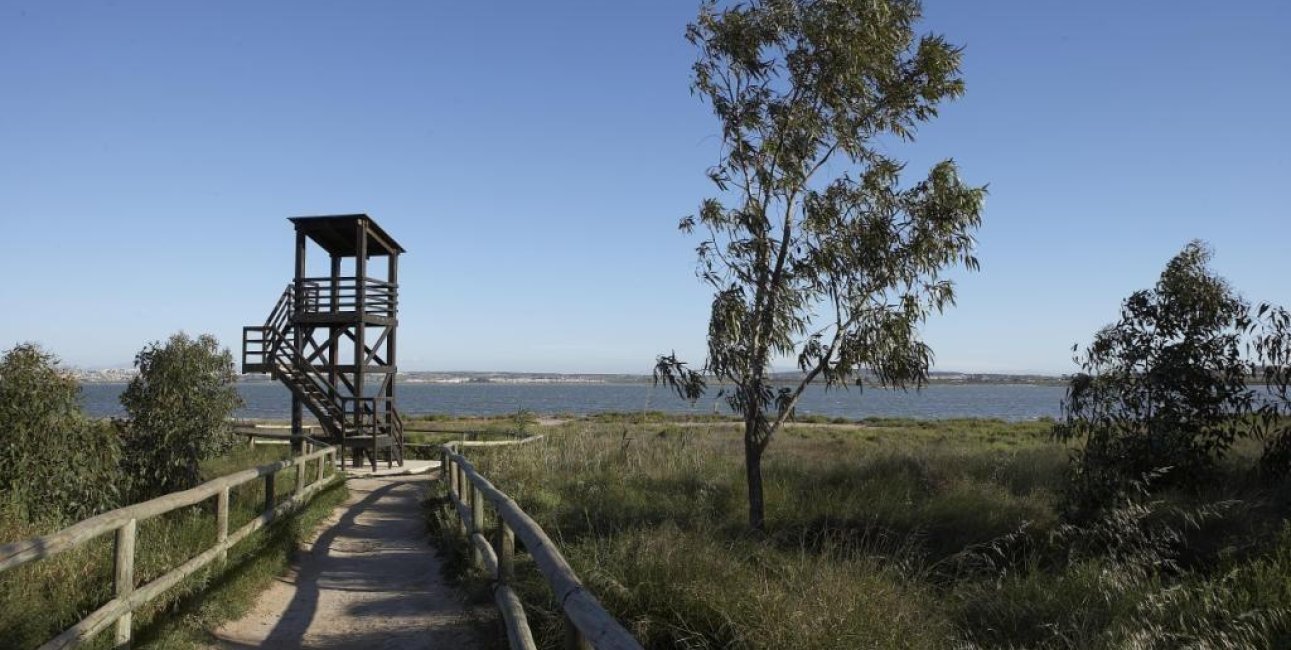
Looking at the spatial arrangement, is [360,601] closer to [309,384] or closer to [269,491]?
[269,491]

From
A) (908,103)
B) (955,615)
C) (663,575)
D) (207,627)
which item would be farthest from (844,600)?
(908,103)

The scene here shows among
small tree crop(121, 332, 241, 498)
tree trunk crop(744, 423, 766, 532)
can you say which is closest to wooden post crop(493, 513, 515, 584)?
tree trunk crop(744, 423, 766, 532)

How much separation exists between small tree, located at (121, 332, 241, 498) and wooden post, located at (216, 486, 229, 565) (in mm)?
5859

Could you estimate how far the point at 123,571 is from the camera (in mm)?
5352

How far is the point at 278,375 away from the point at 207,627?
709 inches

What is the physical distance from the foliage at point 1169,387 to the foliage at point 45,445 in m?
10.8

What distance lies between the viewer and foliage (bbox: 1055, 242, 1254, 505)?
10500 millimetres

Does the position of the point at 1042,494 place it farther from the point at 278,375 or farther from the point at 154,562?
the point at 278,375

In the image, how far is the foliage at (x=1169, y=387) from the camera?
10.5 meters

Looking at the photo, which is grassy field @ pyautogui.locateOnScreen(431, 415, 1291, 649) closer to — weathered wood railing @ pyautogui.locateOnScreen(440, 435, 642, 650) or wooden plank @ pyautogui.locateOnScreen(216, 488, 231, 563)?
weathered wood railing @ pyautogui.locateOnScreen(440, 435, 642, 650)

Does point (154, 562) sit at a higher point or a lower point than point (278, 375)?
lower

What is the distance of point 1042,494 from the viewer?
12.3 metres

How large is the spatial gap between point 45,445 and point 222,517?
2.31 meters

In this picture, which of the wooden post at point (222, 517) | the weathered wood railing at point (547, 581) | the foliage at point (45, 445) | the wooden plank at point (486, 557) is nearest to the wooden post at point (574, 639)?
the weathered wood railing at point (547, 581)
